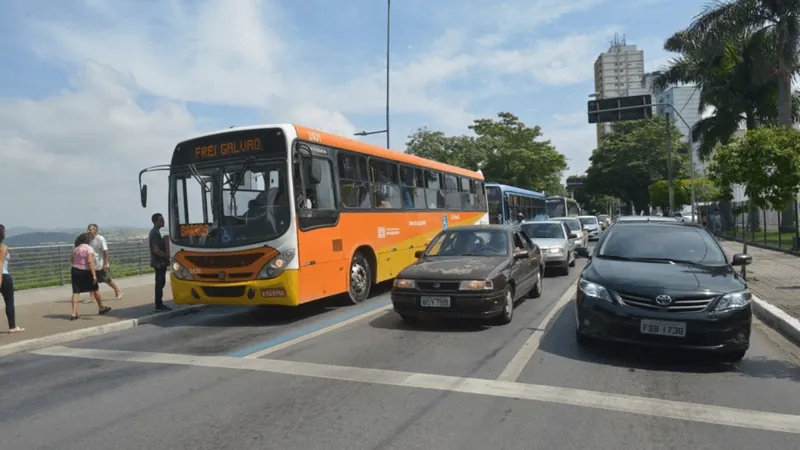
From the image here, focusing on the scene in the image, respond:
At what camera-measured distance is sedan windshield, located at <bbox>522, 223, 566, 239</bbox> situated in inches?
643

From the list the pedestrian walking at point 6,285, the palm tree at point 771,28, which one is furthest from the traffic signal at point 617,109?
the pedestrian walking at point 6,285

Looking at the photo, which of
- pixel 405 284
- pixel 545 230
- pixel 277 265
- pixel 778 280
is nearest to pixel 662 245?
pixel 405 284

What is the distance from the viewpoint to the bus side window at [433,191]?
A: 15.1 m

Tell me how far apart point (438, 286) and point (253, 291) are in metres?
2.90

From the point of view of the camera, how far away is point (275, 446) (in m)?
4.18

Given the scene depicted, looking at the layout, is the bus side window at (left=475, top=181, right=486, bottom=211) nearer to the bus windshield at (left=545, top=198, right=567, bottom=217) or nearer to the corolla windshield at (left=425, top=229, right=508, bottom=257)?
the corolla windshield at (left=425, top=229, right=508, bottom=257)

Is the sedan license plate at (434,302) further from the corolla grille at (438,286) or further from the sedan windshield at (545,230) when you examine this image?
the sedan windshield at (545,230)

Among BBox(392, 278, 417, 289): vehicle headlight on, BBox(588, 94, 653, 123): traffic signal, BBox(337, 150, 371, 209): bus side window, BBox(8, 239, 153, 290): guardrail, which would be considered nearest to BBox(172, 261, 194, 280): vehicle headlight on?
BBox(337, 150, 371, 209): bus side window

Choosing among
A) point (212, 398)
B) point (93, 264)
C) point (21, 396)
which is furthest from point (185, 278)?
point (212, 398)

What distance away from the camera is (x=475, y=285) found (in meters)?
8.12

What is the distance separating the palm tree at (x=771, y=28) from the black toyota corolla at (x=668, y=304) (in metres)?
22.2

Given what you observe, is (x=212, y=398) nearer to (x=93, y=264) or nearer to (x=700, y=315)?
(x=700, y=315)

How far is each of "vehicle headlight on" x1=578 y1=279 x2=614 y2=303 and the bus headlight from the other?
4.35 meters

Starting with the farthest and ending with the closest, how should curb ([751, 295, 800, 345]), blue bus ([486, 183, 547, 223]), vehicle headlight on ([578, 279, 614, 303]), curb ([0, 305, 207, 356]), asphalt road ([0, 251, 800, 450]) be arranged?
blue bus ([486, 183, 547, 223]) → curb ([0, 305, 207, 356]) → curb ([751, 295, 800, 345]) → vehicle headlight on ([578, 279, 614, 303]) → asphalt road ([0, 251, 800, 450])
